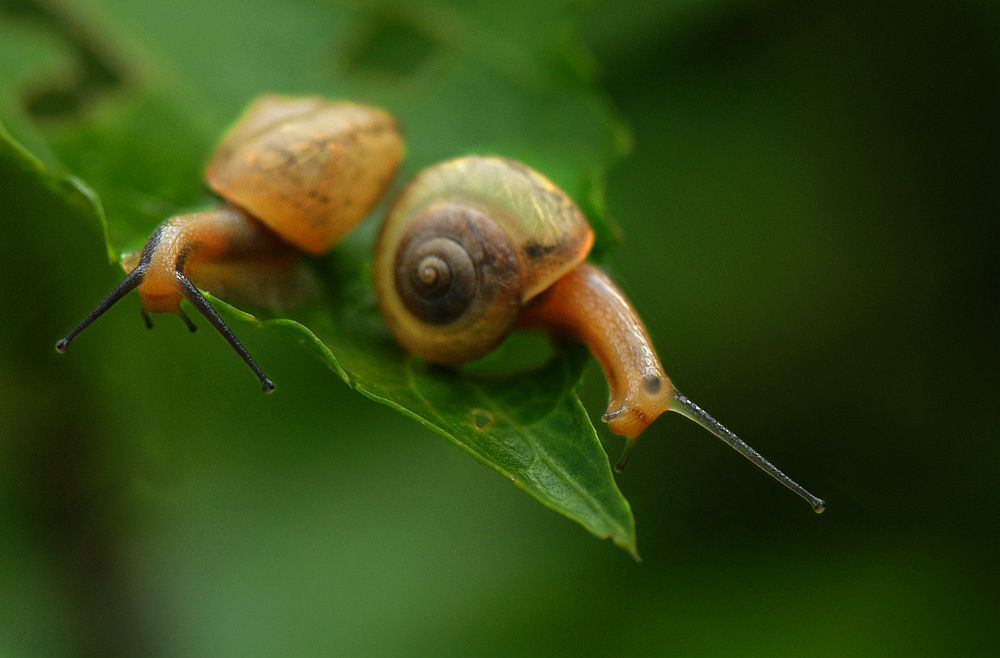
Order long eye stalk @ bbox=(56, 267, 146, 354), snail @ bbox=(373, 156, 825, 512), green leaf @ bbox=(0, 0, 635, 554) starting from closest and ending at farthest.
Answer: 1. green leaf @ bbox=(0, 0, 635, 554)
2. long eye stalk @ bbox=(56, 267, 146, 354)
3. snail @ bbox=(373, 156, 825, 512)

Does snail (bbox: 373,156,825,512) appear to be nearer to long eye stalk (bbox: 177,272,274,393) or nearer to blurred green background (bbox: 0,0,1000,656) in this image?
blurred green background (bbox: 0,0,1000,656)

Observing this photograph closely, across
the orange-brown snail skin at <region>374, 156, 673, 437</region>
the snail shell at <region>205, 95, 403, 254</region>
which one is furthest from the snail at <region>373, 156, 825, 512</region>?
the snail shell at <region>205, 95, 403, 254</region>

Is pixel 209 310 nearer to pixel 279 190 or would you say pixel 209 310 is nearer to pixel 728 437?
pixel 279 190

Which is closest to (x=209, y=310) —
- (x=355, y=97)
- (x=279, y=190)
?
(x=279, y=190)

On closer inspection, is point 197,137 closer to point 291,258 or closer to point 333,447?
point 291,258

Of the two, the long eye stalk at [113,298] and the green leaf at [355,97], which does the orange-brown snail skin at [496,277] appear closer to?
the green leaf at [355,97]

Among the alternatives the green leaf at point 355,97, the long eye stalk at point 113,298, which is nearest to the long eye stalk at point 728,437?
the green leaf at point 355,97
